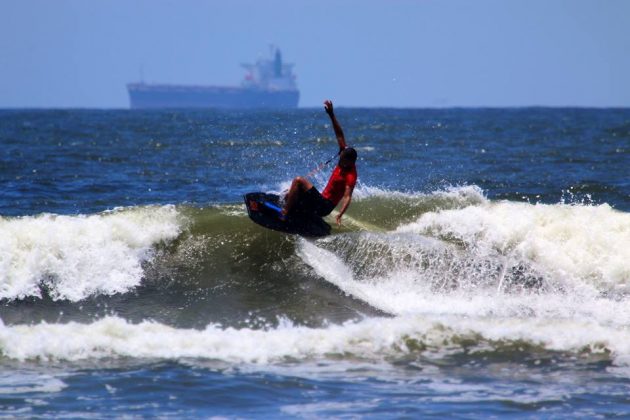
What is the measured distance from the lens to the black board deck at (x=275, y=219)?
13.6 metres

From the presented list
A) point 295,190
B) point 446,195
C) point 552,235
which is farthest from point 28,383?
point 446,195

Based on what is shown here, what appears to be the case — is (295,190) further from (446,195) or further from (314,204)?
(446,195)

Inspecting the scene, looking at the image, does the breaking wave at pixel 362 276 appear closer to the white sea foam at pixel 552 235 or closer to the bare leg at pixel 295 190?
the white sea foam at pixel 552 235

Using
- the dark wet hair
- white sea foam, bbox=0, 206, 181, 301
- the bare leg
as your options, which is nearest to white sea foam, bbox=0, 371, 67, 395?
white sea foam, bbox=0, 206, 181, 301

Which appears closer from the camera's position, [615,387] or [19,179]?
[615,387]

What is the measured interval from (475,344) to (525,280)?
103 inches

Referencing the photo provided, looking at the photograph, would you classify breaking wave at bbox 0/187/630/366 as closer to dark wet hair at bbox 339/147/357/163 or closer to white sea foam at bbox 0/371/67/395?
white sea foam at bbox 0/371/67/395

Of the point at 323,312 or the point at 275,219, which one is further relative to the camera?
the point at 275,219

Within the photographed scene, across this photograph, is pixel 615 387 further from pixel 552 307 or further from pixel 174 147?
pixel 174 147

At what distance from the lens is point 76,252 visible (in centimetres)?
1332

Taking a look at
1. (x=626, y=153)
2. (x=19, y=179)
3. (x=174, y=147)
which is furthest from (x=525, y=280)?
(x=174, y=147)

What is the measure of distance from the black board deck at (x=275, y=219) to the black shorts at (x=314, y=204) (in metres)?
0.12

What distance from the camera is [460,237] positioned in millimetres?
14617

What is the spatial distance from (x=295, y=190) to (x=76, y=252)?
3048mm
